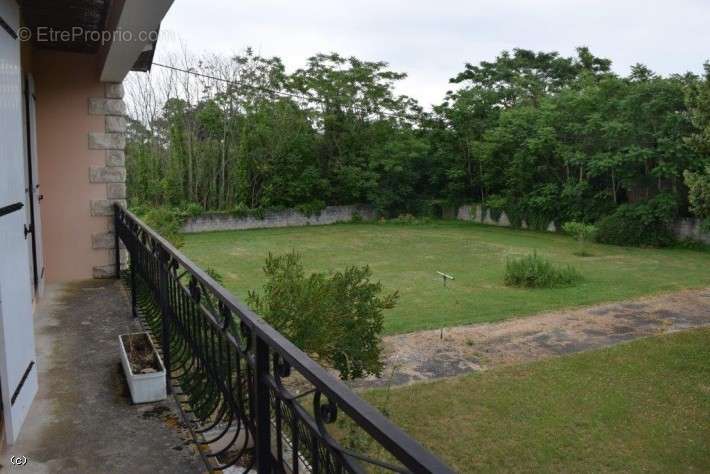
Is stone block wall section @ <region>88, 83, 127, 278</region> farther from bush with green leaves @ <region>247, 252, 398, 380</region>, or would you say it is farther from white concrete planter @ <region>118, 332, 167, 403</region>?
white concrete planter @ <region>118, 332, 167, 403</region>

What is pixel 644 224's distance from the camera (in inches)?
666

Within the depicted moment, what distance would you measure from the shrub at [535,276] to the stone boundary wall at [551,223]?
6958 millimetres

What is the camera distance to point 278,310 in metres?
4.68

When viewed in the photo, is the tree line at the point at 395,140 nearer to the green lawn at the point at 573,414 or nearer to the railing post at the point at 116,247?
the green lawn at the point at 573,414

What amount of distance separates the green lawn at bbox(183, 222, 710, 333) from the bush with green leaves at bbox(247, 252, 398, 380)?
10.2 feet

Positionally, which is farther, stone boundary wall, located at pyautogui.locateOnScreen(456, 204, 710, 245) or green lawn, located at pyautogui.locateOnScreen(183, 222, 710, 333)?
stone boundary wall, located at pyautogui.locateOnScreen(456, 204, 710, 245)

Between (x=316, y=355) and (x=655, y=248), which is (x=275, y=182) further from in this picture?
(x=316, y=355)

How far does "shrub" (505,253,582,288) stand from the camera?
11328 mm

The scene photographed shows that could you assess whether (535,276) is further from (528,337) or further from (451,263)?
(528,337)

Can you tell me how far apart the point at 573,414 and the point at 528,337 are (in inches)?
101

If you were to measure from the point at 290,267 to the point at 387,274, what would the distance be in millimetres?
7983

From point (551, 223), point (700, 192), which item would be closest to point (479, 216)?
point (551, 223)

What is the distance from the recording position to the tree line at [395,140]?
17266 millimetres

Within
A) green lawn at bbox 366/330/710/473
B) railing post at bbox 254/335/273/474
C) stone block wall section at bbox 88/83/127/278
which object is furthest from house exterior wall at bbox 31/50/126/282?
railing post at bbox 254/335/273/474
